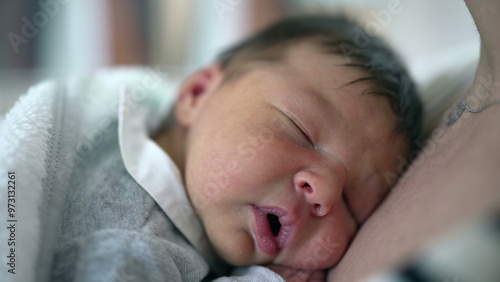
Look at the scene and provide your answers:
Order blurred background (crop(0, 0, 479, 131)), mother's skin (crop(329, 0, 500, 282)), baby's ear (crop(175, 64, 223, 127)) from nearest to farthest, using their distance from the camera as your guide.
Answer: mother's skin (crop(329, 0, 500, 282)) → baby's ear (crop(175, 64, 223, 127)) → blurred background (crop(0, 0, 479, 131))

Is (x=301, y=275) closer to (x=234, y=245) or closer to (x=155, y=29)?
(x=234, y=245)

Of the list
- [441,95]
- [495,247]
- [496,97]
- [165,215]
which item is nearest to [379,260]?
[495,247]

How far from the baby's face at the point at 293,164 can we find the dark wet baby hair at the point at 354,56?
0.02 metres

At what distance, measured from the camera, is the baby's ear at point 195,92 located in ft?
3.12

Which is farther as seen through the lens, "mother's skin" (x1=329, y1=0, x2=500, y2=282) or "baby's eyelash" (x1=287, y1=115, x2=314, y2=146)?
"baby's eyelash" (x1=287, y1=115, x2=314, y2=146)

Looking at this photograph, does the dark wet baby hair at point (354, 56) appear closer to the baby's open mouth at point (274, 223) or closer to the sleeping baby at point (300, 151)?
the sleeping baby at point (300, 151)

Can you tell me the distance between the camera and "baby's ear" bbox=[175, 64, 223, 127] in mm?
950

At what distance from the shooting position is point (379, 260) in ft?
1.76

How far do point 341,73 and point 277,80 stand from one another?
105 millimetres

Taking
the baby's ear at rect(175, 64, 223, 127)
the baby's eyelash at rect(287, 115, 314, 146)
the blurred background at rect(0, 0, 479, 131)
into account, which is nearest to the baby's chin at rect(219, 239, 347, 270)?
the baby's eyelash at rect(287, 115, 314, 146)

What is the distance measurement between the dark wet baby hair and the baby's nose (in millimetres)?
178

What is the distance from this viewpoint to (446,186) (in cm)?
51

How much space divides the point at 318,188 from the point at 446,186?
0.21m

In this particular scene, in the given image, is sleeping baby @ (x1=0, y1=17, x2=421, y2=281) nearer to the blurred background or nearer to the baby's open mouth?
the baby's open mouth
